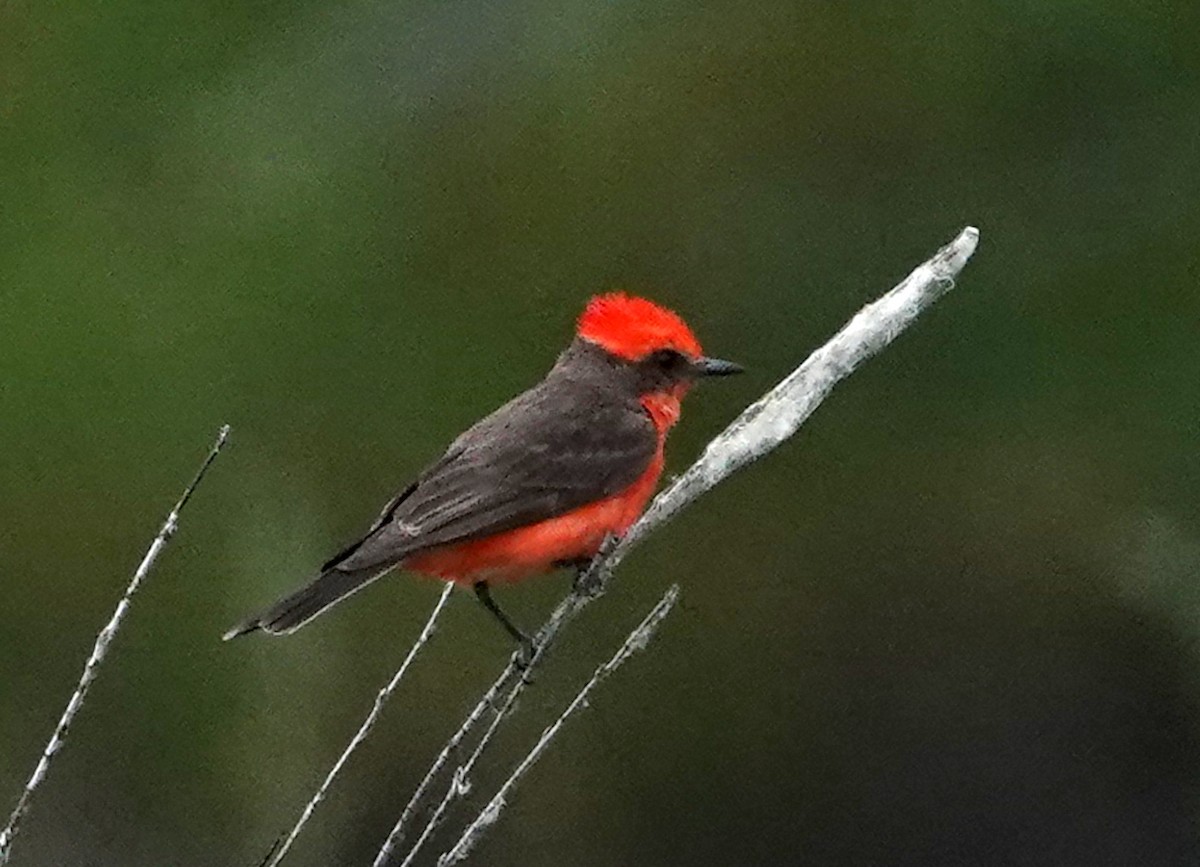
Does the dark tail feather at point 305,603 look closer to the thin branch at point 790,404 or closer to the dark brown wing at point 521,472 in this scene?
the dark brown wing at point 521,472

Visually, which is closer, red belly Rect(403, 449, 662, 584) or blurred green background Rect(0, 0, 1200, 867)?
red belly Rect(403, 449, 662, 584)

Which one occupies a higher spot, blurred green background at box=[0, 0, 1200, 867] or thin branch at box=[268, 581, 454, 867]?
thin branch at box=[268, 581, 454, 867]

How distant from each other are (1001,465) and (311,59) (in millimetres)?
1810

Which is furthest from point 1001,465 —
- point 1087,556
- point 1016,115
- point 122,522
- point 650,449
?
point 122,522

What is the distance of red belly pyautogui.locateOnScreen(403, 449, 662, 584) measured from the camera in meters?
2.95

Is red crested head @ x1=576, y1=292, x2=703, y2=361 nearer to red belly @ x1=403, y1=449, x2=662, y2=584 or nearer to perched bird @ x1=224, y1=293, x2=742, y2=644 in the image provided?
perched bird @ x1=224, y1=293, x2=742, y2=644

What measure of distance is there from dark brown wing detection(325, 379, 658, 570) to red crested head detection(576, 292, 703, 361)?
0.30 feet

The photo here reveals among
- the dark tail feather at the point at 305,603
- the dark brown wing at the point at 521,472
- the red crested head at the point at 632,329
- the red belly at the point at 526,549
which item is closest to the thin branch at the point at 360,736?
the dark tail feather at the point at 305,603

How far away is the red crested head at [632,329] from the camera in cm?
320

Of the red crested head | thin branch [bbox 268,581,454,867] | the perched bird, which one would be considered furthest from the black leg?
thin branch [bbox 268,581,454,867]

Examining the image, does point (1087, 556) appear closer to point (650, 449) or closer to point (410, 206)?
point (650, 449)

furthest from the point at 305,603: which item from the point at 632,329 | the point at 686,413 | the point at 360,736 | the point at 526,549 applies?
the point at 686,413

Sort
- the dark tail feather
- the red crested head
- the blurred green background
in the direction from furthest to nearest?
the blurred green background, the red crested head, the dark tail feather

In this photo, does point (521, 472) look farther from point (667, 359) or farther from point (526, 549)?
point (667, 359)
